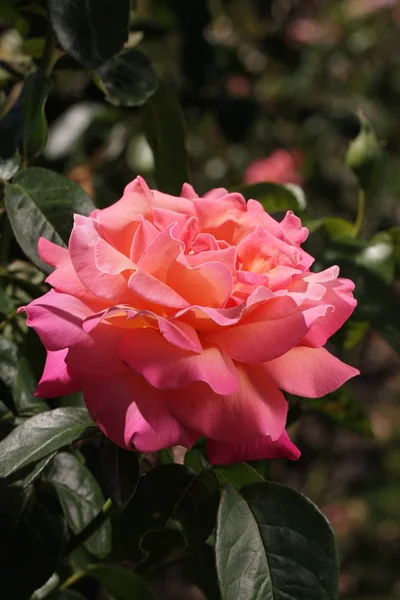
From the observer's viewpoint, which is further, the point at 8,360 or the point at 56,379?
the point at 8,360

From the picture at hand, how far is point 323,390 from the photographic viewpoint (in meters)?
0.40

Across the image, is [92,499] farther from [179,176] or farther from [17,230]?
[179,176]

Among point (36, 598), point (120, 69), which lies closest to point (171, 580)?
point (36, 598)

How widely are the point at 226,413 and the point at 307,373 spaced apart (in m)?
0.05

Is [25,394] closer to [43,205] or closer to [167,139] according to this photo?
[43,205]

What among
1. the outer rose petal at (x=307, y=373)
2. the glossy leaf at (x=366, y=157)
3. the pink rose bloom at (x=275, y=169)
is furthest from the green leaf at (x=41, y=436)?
the pink rose bloom at (x=275, y=169)

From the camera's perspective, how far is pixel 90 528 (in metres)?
0.48

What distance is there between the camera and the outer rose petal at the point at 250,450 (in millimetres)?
392

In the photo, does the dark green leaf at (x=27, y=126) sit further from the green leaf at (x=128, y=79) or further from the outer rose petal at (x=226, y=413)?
the outer rose petal at (x=226, y=413)

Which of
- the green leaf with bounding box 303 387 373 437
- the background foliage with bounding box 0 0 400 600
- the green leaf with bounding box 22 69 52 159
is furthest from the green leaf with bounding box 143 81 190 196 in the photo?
the green leaf with bounding box 303 387 373 437

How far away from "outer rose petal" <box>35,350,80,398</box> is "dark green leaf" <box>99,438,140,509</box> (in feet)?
0.17

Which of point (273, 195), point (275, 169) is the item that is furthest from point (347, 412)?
point (275, 169)

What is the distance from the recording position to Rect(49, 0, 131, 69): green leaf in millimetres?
508

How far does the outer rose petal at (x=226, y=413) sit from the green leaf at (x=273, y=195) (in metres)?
0.28
